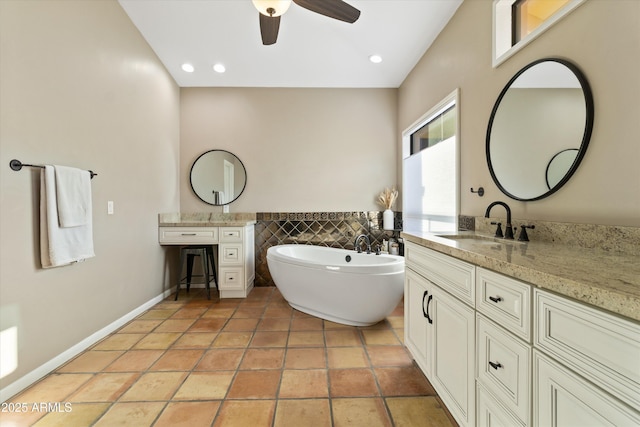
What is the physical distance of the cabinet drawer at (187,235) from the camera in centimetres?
339

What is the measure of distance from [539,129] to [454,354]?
130 centimetres

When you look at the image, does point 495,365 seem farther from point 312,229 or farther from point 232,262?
point 312,229

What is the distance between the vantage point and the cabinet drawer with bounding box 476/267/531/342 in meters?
0.88

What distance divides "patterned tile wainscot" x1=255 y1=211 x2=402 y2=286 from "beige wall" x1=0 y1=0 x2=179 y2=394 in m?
1.27

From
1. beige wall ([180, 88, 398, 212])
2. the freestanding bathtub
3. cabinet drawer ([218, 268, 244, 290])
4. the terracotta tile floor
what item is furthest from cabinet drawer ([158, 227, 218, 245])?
the terracotta tile floor

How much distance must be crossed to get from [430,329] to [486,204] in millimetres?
1046

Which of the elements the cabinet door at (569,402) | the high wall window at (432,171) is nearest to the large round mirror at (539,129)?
the high wall window at (432,171)

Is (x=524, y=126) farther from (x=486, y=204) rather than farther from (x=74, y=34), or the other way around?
(x=74, y=34)

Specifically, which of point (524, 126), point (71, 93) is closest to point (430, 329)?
point (524, 126)

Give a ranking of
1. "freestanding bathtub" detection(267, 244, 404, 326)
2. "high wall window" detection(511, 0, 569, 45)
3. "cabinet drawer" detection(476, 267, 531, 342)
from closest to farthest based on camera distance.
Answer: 1. "cabinet drawer" detection(476, 267, 531, 342)
2. "high wall window" detection(511, 0, 569, 45)
3. "freestanding bathtub" detection(267, 244, 404, 326)

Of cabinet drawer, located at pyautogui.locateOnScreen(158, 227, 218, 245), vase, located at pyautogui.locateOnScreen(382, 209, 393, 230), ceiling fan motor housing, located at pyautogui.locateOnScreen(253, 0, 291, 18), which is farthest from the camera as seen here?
vase, located at pyautogui.locateOnScreen(382, 209, 393, 230)

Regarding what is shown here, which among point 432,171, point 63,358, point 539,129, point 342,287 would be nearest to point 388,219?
point 432,171

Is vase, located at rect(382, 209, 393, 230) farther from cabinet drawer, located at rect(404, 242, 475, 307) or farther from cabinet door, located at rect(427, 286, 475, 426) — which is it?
cabinet door, located at rect(427, 286, 475, 426)

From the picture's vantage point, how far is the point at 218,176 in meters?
3.96
